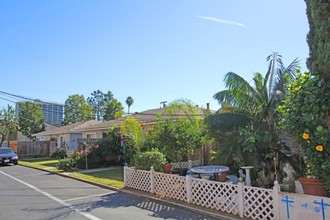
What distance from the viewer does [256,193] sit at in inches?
283

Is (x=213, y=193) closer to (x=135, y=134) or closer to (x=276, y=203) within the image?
(x=276, y=203)

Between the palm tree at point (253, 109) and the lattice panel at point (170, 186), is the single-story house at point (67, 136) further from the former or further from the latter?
the palm tree at point (253, 109)

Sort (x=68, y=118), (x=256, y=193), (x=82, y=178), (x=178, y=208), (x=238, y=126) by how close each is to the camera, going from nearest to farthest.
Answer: (x=256, y=193) → (x=178, y=208) → (x=238, y=126) → (x=82, y=178) → (x=68, y=118)

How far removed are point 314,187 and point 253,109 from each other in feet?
12.7

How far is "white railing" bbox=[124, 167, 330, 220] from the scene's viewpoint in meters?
6.29

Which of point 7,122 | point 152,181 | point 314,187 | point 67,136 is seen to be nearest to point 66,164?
point 152,181

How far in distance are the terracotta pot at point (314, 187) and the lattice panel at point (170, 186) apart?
3720 millimetres

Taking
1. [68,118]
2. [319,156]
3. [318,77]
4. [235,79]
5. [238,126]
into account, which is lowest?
[319,156]

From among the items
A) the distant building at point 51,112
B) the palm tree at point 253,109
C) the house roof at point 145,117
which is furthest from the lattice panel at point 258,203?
the distant building at point 51,112

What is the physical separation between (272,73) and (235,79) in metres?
1.24

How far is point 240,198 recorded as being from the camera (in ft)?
24.4

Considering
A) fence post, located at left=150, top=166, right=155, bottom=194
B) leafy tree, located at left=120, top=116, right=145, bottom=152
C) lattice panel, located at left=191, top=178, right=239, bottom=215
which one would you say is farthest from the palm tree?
leafy tree, located at left=120, top=116, right=145, bottom=152

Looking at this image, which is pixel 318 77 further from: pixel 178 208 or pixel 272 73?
pixel 178 208

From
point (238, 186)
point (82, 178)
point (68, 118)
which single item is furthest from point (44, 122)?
point (238, 186)
